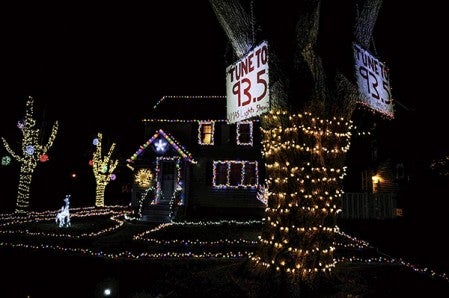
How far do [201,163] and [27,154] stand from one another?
9794 mm

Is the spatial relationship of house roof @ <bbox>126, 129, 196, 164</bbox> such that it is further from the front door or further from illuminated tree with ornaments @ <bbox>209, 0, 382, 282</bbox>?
illuminated tree with ornaments @ <bbox>209, 0, 382, 282</bbox>

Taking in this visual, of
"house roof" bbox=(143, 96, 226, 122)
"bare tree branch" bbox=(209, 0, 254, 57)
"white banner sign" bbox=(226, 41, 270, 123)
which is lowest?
"white banner sign" bbox=(226, 41, 270, 123)

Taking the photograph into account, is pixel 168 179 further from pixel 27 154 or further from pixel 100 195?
pixel 100 195

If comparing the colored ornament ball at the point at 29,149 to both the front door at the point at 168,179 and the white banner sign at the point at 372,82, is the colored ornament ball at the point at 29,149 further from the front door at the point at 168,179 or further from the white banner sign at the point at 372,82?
the white banner sign at the point at 372,82

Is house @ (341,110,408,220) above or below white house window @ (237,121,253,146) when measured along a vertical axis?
below

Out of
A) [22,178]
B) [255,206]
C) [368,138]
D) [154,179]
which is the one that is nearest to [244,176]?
[255,206]

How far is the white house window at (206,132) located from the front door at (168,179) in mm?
2221

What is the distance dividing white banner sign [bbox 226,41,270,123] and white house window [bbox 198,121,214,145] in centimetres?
1303

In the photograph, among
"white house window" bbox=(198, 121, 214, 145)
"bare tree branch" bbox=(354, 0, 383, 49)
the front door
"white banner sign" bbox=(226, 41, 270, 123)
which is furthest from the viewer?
"white house window" bbox=(198, 121, 214, 145)

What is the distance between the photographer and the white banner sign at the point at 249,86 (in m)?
5.02

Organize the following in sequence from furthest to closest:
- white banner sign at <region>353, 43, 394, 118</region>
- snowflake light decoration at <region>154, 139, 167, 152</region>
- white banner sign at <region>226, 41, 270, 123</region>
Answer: snowflake light decoration at <region>154, 139, 167, 152</region>, white banner sign at <region>353, 43, 394, 118</region>, white banner sign at <region>226, 41, 270, 123</region>

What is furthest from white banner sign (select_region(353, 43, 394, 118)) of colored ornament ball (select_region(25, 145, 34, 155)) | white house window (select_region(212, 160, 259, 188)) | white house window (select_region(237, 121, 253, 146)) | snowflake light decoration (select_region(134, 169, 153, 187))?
colored ornament ball (select_region(25, 145, 34, 155))

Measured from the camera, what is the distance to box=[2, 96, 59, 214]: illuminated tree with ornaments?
17.4m

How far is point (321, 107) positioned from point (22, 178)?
1795 cm
